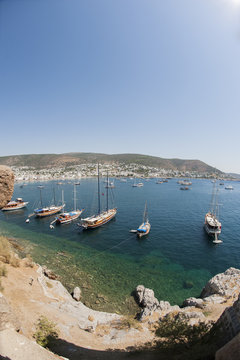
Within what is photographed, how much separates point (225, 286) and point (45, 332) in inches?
532

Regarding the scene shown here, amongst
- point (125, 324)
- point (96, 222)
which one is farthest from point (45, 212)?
point (125, 324)

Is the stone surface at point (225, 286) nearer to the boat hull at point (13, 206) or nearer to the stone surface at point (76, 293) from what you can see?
the stone surface at point (76, 293)

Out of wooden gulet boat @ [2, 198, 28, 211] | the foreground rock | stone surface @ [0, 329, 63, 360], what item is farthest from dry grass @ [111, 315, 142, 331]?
wooden gulet boat @ [2, 198, 28, 211]

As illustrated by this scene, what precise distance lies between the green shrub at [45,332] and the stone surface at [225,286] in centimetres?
1212

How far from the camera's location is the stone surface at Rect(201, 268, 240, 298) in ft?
38.1

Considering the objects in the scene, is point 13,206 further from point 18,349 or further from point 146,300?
point 18,349

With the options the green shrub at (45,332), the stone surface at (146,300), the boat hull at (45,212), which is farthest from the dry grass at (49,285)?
the boat hull at (45,212)

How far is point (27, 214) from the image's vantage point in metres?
37.9

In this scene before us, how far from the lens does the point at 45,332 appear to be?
659 centimetres

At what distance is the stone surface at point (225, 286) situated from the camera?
38.1 ft

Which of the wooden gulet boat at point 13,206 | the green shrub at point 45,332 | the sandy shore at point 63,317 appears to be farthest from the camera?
the wooden gulet boat at point 13,206

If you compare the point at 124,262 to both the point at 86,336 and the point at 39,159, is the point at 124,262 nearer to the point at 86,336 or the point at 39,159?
the point at 86,336

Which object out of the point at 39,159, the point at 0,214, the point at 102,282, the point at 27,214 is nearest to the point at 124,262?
the point at 102,282

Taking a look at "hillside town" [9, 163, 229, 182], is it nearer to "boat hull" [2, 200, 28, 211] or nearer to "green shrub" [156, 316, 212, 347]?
"boat hull" [2, 200, 28, 211]
